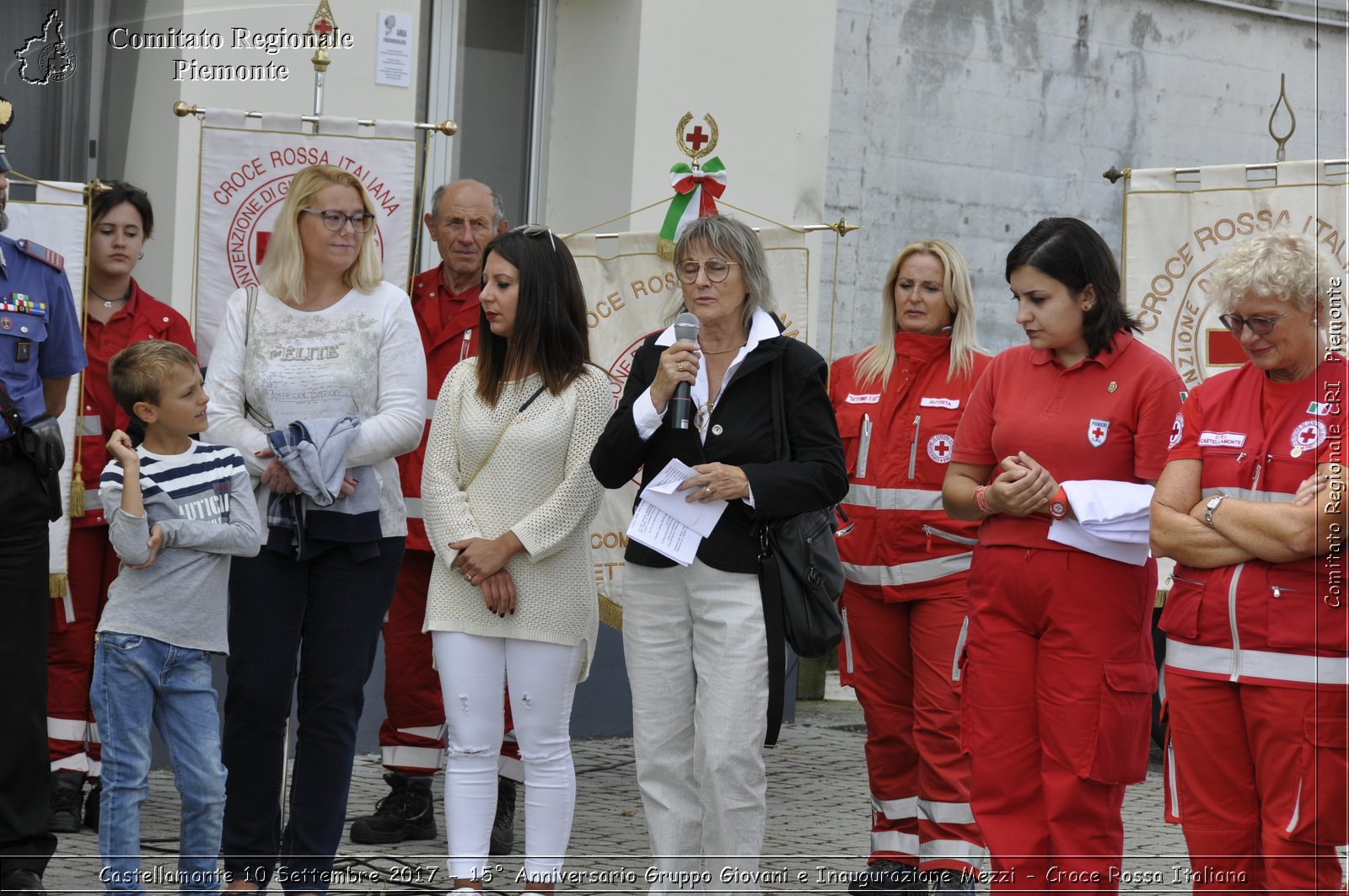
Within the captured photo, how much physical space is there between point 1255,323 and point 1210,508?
50cm

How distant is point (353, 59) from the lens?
8328 millimetres

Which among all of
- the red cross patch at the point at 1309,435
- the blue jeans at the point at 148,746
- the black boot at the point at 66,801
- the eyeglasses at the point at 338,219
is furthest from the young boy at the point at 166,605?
the red cross patch at the point at 1309,435

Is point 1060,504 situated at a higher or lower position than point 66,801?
higher

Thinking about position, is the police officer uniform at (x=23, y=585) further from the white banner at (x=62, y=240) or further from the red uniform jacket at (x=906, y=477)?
the red uniform jacket at (x=906, y=477)

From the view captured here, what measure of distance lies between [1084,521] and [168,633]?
8.91 ft

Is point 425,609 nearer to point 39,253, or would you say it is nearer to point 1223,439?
point 39,253

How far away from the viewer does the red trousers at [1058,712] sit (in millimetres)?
4715

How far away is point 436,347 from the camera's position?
671 centimetres


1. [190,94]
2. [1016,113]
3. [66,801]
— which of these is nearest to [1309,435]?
[66,801]

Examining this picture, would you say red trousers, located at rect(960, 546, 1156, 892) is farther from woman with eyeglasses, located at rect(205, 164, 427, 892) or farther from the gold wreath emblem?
the gold wreath emblem

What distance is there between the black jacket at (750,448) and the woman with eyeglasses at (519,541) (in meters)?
0.22

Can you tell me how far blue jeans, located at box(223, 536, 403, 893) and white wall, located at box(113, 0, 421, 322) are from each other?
121 inches

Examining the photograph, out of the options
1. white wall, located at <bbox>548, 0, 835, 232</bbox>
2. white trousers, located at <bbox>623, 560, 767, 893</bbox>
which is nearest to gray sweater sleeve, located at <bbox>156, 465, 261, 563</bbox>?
white trousers, located at <bbox>623, 560, 767, 893</bbox>

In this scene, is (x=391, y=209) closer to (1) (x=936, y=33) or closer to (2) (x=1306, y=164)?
(2) (x=1306, y=164)
